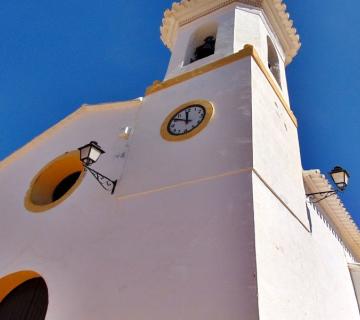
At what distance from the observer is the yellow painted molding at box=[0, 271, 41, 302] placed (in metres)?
5.35

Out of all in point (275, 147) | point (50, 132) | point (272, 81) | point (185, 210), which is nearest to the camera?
point (185, 210)

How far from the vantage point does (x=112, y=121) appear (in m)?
6.59

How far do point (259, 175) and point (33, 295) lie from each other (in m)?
3.78

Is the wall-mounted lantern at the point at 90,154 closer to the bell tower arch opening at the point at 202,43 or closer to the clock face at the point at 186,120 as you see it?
the clock face at the point at 186,120

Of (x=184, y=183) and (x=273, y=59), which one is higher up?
(x=273, y=59)

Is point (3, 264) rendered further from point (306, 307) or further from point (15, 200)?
point (306, 307)

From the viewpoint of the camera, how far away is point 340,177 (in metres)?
5.64

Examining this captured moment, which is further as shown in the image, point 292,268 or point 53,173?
point 53,173

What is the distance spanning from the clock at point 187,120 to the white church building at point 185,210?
22 mm

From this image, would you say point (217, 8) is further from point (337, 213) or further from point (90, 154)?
point (337, 213)

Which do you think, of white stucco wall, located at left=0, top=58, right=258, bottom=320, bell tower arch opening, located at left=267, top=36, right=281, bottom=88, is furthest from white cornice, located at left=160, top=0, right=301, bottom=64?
white stucco wall, located at left=0, top=58, right=258, bottom=320

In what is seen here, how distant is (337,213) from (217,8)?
Result: 206 inches

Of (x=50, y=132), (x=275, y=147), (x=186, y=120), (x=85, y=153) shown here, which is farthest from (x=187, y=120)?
(x=50, y=132)

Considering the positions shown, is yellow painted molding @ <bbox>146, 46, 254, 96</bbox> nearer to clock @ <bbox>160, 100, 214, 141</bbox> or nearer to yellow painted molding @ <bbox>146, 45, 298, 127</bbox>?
yellow painted molding @ <bbox>146, 45, 298, 127</bbox>
